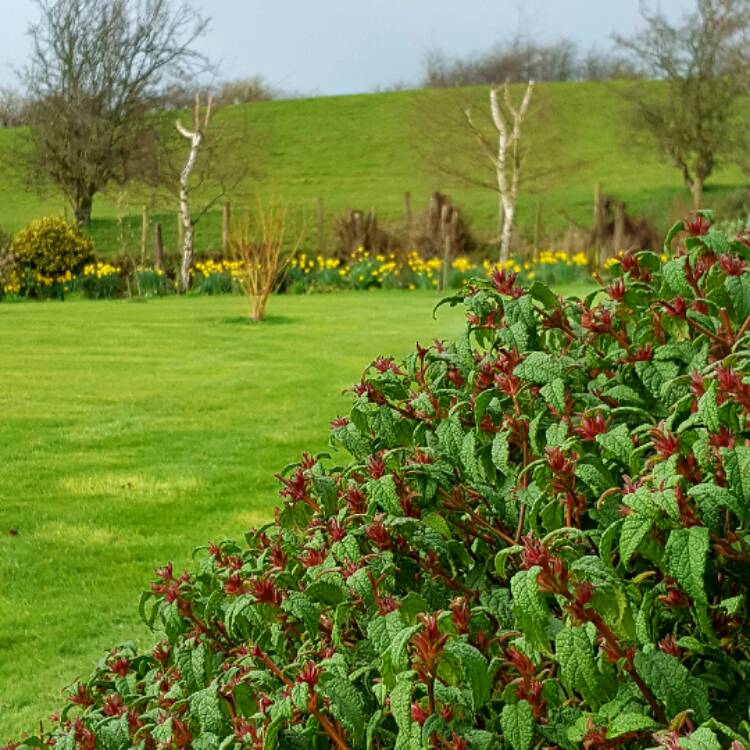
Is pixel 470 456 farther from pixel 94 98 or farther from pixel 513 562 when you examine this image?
pixel 94 98

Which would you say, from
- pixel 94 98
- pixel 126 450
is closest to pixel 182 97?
pixel 94 98

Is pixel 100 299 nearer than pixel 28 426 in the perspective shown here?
No

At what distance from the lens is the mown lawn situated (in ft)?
14.5

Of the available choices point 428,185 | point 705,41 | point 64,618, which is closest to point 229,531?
point 64,618

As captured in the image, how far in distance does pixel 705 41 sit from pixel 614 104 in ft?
56.6

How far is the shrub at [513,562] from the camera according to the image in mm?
1355

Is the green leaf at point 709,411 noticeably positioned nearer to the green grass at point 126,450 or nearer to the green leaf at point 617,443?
the green leaf at point 617,443

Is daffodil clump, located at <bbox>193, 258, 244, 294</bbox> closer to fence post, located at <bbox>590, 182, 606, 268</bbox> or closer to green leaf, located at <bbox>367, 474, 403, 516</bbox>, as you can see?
fence post, located at <bbox>590, 182, 606, 268</bbox>

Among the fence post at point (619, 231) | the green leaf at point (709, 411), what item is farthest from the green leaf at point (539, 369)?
the fence post at point (619, 231)

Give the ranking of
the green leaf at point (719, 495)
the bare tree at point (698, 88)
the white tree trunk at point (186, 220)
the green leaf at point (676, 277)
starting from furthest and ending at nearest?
1. the bare tree at point (698, 88)
2. the white tree trunk at point (186, 220)
3. the green leaf at point (676, 277)
4. the green leaf at point (719, 495)

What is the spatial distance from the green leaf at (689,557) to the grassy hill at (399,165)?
27715 millimetres

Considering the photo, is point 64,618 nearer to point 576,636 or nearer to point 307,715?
point 307,715

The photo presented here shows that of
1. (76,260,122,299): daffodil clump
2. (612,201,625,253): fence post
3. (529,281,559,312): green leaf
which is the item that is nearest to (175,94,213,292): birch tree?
(76,260,122,299): daffodil clump

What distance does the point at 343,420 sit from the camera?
87.1 inches
